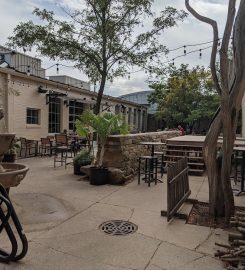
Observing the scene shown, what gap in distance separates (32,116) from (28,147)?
1.44 m

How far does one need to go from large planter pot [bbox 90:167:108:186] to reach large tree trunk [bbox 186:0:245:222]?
3161 mm

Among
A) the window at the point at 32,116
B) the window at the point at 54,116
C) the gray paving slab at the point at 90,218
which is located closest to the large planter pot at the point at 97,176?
the gray paving slab at the point at 90,218

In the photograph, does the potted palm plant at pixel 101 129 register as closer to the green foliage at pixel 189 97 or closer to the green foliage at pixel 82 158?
the green foliage at pixel 82 158

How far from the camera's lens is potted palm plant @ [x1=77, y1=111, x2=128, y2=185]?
25.1ft

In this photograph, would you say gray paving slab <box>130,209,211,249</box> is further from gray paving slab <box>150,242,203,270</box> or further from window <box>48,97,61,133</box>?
window <box>48,97,61,133</box>

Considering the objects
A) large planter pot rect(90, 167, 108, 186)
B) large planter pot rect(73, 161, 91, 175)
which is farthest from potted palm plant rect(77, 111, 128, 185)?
large planter pot rect(73, 161, 91, 175)

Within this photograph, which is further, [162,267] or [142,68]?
[142,68]

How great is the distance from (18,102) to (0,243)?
354 inches

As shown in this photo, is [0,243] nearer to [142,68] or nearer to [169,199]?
[169,199]

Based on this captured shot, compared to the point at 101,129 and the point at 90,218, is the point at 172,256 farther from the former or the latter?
the point at 101,129

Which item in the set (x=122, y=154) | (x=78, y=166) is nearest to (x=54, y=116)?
(x=78, y=166)

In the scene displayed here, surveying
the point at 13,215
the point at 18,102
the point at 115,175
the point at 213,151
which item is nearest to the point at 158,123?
the point at 18,102

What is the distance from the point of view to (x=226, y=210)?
16.0 ft

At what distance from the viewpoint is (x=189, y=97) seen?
22.8 metres
